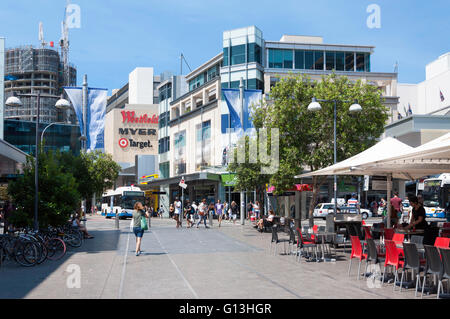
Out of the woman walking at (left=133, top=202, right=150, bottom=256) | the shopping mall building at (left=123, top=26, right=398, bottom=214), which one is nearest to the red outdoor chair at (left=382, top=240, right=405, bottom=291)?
the woman walking at (left=133, top=202, right=150, bottom=256)

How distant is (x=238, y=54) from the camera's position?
167ft

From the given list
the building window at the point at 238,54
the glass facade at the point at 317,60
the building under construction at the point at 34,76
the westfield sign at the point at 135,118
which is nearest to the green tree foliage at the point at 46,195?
the building window at the point at 238,54

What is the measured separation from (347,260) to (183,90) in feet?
185

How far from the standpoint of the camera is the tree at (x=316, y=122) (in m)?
25.4

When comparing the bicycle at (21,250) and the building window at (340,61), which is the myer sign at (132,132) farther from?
the bicycle at (21,250)

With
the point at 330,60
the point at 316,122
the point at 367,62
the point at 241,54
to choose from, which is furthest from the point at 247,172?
the point at 367,62

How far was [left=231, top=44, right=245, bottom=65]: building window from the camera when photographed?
50.6 metres

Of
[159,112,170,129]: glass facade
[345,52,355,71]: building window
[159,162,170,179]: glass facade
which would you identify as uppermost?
[345,52,355,71]: building window

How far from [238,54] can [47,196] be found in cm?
3580

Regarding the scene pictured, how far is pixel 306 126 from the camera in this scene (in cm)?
2566

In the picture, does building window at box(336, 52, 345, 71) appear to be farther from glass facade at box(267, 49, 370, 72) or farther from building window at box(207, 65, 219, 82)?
building window at box(207, 65, 219, 82)

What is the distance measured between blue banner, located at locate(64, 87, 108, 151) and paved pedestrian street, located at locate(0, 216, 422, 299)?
17.3 meters
